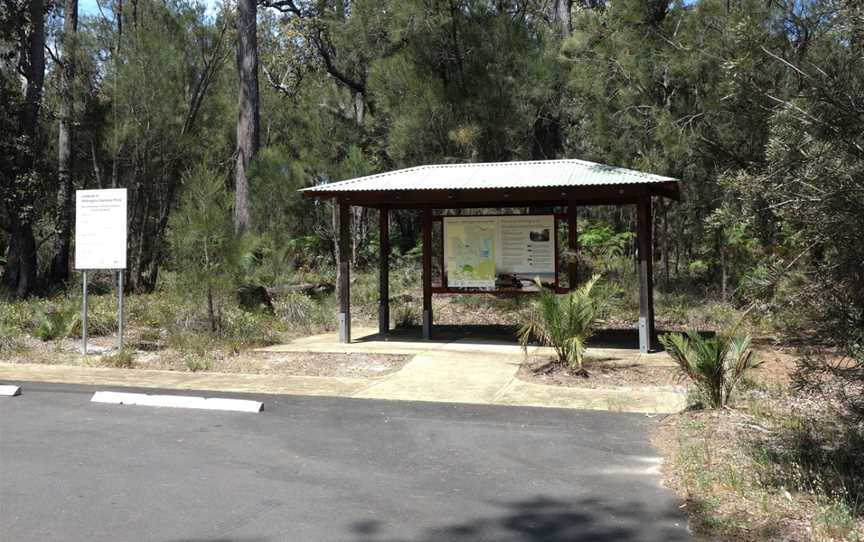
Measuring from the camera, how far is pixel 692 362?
8.21 metres

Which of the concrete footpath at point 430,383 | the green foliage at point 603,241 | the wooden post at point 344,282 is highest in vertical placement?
the green foliage at point 603,241

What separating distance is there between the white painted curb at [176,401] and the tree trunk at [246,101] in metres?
14.5

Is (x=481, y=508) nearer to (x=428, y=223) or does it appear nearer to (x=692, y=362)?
(x=692, y=362)

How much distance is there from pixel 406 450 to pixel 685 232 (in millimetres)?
18350

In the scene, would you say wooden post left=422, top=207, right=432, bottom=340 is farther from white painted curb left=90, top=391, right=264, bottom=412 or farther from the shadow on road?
the shadow on road

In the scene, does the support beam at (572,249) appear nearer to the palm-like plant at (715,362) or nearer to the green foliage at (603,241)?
the palm-like plant at (715,362)

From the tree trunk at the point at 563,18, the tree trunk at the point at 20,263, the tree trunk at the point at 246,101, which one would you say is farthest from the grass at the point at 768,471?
the tree trunk at the point at 20,263

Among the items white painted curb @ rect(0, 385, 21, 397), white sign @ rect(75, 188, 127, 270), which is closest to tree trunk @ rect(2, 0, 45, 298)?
white sign @ rect(75, 188, 127, 270)

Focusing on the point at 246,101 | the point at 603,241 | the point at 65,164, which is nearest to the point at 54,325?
the point at 65,164

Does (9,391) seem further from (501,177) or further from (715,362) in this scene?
(501,177)

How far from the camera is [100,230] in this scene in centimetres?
1295

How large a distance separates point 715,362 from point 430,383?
378 centimetres

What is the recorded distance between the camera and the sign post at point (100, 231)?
12805 millimetres

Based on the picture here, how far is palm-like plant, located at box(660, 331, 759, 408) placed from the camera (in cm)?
800
